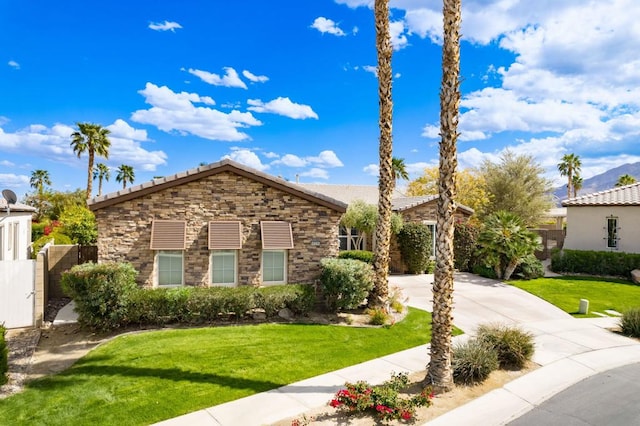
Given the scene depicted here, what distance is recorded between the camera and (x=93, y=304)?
37.7 ft

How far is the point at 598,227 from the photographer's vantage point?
Result: 78.9 ft

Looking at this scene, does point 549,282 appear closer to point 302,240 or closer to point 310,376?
point 302,240

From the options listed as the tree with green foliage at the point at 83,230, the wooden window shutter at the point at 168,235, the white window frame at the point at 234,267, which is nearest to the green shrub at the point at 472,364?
the white window frame at the point at 234,267

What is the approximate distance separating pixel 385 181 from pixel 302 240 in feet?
13.0

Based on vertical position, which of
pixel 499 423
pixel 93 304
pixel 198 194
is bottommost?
pixel 499 423

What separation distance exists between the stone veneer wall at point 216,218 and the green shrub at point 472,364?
7025 mm

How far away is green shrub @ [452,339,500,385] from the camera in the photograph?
8906 millimetres

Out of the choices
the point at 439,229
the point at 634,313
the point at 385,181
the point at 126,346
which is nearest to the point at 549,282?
the point at 634,313

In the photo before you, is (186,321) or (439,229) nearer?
(439,229)

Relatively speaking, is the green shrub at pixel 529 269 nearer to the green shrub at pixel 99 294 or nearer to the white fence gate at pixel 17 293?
the green shrub at pixel 99 294

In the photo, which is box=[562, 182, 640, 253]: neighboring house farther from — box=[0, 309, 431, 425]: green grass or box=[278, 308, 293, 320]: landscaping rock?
box=[278, 308, 293, 320]: landscaping rock

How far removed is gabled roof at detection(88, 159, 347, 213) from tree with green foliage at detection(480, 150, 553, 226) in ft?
90.8

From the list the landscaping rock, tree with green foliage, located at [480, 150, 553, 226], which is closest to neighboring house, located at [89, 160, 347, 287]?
the landscaping rock

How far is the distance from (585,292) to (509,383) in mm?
13118
